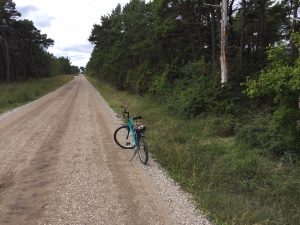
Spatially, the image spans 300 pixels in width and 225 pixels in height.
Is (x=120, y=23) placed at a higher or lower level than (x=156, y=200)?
higher

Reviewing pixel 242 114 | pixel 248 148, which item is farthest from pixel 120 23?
pixel 248 148

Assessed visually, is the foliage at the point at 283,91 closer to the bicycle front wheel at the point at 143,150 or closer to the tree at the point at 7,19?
the bicycle front wheel at the point at 143,150

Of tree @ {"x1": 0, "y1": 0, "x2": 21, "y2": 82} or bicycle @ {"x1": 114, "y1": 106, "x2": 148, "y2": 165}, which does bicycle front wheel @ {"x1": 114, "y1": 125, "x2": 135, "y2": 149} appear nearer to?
bicycle @ {"x1": 114, "y1": 106, "x2": 148, "y2": 165}

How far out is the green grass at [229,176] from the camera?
6203mm

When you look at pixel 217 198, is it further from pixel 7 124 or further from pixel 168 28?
pixel 168 28

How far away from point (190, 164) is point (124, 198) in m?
2.67

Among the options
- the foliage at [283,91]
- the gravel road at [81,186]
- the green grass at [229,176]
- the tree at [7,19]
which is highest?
the tree at [7,19]

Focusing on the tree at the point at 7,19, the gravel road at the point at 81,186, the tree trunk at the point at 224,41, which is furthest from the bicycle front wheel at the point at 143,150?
the tree at the point at 7,19

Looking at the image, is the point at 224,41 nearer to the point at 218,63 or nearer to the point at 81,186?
the point at 218,63

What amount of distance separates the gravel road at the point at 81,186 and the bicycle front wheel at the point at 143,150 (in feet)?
0.83

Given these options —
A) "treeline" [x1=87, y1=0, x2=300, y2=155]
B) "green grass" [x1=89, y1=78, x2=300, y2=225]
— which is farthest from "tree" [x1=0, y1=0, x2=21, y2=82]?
"green grass" [x1=89, y1=78, x2=300, y2=225]

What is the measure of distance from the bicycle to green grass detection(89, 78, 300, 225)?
0.57 meters

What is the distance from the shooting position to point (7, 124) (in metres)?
15.7

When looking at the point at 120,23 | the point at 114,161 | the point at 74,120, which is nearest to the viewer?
the point at 114,161
